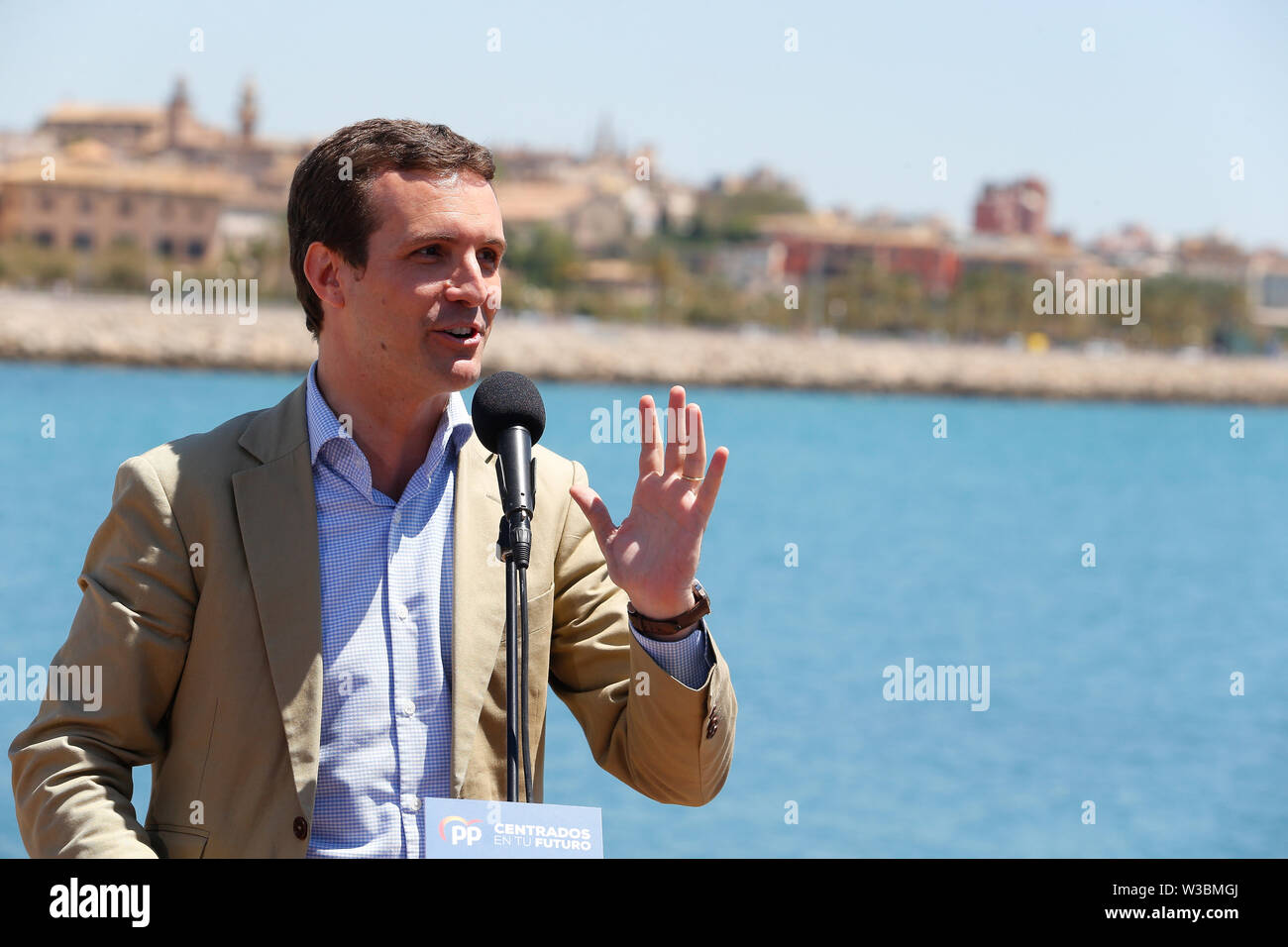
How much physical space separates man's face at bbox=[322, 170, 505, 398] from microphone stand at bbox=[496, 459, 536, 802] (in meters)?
0.26

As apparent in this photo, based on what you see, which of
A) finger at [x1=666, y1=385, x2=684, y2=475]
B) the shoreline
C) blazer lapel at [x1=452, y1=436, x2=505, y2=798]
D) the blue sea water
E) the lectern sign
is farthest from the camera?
the shoreline

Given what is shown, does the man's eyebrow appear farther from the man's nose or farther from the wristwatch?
the wristwatch

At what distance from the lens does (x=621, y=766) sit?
229 centimetres

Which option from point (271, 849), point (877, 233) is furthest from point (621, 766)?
point (877, 233)

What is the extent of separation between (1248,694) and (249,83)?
86323 millimetres

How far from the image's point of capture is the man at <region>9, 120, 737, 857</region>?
203 centimetres

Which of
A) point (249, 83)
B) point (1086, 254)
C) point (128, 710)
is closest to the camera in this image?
point (128, 710)

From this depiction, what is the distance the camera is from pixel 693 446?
2201 mm

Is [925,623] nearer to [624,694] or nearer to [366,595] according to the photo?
[624,694]

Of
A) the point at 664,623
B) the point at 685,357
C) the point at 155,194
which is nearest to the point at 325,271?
the point at 664,623

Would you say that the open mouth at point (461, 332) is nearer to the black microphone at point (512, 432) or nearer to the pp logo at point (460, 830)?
the black microphone at point (512, 432)

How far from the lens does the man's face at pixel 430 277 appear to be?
215 cm

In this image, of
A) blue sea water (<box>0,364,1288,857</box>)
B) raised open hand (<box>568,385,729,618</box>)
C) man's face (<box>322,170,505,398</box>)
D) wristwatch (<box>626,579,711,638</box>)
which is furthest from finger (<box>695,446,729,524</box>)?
blue sea water (<box>0,364,1288,857</box>)
